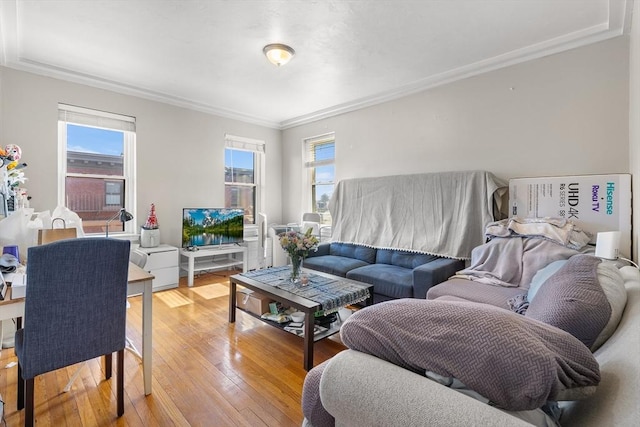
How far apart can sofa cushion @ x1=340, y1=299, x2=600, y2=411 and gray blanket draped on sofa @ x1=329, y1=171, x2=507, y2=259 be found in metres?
2.64

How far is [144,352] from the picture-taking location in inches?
73.5

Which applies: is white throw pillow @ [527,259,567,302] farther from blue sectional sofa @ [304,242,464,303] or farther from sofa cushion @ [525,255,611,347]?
blue sectional sofa @ [304,242,464,303]

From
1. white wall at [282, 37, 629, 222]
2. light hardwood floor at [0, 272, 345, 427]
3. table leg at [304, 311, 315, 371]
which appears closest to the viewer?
light hardwood floor at [0, 272, 345, 427]

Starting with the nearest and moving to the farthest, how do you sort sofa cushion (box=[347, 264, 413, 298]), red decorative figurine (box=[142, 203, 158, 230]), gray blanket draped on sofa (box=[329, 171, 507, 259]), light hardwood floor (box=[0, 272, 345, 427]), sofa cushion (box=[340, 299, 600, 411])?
1. sofa cushion (box=[340, 299, 600, 411])
2. light hardwood floor (box=[0, 272, 345, 427])
3. sofa cushion (box=[347, 264, 413, 298])
4. gray blanket draped on sofa (box=[329, 171, 507, 259])
5. red decorative figurine (box=[142, 203, 158, 230])

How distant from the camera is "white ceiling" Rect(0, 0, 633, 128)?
7.55 feet

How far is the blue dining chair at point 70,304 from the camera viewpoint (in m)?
1.38

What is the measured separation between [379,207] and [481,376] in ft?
11.3

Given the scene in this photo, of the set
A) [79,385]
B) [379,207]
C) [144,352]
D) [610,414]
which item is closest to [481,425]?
[610,414]

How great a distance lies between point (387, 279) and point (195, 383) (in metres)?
1.91

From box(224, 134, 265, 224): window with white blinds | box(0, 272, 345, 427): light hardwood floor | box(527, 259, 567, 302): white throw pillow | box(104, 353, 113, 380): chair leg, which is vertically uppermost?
box(224, 134, 265, 224): window with white blinds

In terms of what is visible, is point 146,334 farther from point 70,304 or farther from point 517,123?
point 517,123

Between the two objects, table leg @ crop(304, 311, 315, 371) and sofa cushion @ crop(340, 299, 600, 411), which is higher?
sofa cushion @ crop(340, 299, 600, 411)

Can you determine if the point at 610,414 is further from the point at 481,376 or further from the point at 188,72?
the point at 188,72

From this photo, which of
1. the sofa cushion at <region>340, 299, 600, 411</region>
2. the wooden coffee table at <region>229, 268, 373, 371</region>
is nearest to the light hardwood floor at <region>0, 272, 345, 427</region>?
the wooden coffee table at <region>229, 268, 373, 371</region>
